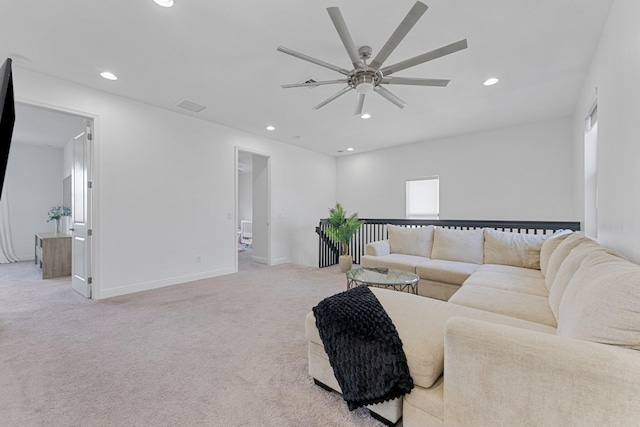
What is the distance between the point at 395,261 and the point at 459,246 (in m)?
0.90

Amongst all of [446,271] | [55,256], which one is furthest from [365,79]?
[55,256]

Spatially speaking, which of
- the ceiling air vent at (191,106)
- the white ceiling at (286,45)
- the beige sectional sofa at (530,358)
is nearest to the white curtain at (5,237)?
the white ceiling at (286,45)

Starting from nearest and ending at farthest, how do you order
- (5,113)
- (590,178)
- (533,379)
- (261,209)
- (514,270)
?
(5,113)
(533,379)
(514,270)
(590,178)
(261,209)

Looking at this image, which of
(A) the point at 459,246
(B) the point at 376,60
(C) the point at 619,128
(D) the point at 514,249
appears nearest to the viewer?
(C) the point at 619,128

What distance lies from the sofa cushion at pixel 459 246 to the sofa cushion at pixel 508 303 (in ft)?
4.79

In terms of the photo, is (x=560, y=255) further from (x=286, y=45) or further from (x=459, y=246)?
(x=286, y=45)

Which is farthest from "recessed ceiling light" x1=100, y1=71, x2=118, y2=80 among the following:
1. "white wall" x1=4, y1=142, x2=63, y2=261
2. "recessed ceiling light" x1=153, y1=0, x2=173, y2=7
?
"white wall" x1=4, y1=142, x2=63, y2=261

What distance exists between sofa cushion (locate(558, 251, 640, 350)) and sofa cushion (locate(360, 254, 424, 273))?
88.4 inches

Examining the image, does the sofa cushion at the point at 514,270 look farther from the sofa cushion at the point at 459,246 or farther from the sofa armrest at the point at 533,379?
the sofa armrest at the point at 533,379

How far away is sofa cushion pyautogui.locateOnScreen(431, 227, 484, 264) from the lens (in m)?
3.57

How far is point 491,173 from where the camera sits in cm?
504

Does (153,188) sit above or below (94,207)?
above

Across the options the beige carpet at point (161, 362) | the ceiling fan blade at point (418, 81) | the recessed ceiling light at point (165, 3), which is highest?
the recessed ceiling light at point (165, 3)

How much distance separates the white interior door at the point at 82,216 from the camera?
133 inches
